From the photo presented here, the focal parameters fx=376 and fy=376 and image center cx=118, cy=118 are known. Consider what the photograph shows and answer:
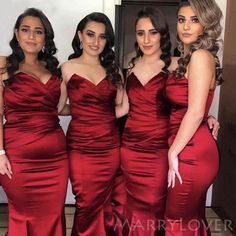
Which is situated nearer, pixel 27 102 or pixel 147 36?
pixel 27 102

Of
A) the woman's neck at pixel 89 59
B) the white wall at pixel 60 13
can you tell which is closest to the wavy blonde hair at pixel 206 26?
the woman's neck at pixel 89 59

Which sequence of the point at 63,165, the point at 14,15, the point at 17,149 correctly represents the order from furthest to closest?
1. the point at 14,15
2. the point at 63,165
3. the point at 17,149

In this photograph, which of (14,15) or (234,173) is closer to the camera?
(234,173)

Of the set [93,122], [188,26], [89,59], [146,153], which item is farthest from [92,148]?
[188,26]

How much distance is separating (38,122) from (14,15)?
4.96ft

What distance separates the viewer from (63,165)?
92.7 inches

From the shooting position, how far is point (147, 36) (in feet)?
7.62

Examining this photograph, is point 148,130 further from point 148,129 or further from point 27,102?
A: point 27,102

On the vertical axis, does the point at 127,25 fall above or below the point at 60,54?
above

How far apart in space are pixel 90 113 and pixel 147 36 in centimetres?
59

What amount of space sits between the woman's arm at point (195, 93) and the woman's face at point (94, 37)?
2.28 feet

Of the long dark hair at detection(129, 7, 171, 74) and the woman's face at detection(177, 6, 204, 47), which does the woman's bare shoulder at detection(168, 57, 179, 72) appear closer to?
the long dark hair at detection(129, 7, 171, 74)

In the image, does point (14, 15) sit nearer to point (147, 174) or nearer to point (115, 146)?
point (115, 146)

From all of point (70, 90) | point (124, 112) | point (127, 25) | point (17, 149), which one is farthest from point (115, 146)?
point (127, 25)
